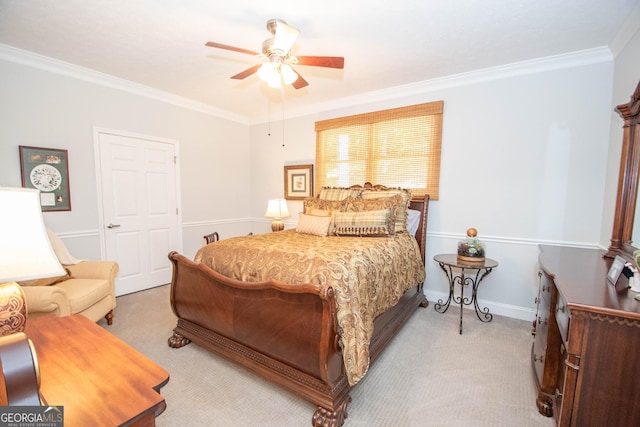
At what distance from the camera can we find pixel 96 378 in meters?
0.94

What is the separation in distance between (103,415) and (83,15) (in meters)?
2.75

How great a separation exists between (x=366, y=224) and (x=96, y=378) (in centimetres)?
228

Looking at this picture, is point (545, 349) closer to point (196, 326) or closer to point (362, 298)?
point (362, 298)

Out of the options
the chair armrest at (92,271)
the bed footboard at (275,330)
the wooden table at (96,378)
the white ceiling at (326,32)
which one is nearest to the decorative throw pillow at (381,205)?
the bed footboard at (275,330)

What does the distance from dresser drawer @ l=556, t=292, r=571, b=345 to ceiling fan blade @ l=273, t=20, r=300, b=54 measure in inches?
86.0

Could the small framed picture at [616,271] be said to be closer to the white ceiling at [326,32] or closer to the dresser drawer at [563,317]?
the dresser drawer at [563,317]

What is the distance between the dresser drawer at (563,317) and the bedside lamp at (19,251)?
6.67ft

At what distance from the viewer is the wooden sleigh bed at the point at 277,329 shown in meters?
1.61

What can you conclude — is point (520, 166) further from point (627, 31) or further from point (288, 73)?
point (288, 73)

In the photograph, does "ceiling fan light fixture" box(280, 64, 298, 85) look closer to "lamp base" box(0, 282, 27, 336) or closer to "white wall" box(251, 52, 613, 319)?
"white wall" box(251, 52, 613, 319)

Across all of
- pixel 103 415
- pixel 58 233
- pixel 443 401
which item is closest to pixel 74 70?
pixel 58 233

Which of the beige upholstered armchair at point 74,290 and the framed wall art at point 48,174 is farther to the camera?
the framed wall art at point 48,174

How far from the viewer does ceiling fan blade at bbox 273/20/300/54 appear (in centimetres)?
190

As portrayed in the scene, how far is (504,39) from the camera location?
2.41 meters
